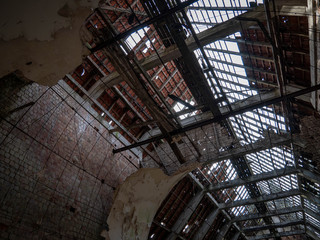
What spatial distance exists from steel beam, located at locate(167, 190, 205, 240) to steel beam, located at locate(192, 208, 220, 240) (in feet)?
8.64

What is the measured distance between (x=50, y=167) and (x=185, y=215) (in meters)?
11.3

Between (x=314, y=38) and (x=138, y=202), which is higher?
(x=314, y=38)

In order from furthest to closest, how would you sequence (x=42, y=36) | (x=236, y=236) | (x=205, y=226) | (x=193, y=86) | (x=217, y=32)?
1. (x=236, y=236)
2. (x=205, y=226)
3. (x=193, y=86)
4. (x=217, y=32)
5. (x=42, y=36)

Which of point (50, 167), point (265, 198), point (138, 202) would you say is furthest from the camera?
point (265, 198)

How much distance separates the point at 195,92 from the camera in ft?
33.7

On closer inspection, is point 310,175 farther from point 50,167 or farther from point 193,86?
point 50,167

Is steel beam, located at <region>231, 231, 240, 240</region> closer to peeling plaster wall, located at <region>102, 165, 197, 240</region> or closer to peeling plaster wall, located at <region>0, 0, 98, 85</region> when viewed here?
peeling plaster wall, located at <region>102, 165, 197, 240</region>

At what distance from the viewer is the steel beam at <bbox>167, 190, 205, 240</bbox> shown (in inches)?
607

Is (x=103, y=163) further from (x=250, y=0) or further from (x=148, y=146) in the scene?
(x=250, y=0)

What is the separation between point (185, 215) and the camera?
16.0 m

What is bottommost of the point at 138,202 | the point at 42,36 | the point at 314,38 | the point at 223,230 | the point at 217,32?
the point at 138,202

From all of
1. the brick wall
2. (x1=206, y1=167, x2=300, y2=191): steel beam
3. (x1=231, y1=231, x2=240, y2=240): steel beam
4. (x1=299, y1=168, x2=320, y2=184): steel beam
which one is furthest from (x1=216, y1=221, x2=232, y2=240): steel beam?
the brick wall

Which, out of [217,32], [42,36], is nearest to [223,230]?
[217,32]

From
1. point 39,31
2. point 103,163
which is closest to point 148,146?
point 103,163
